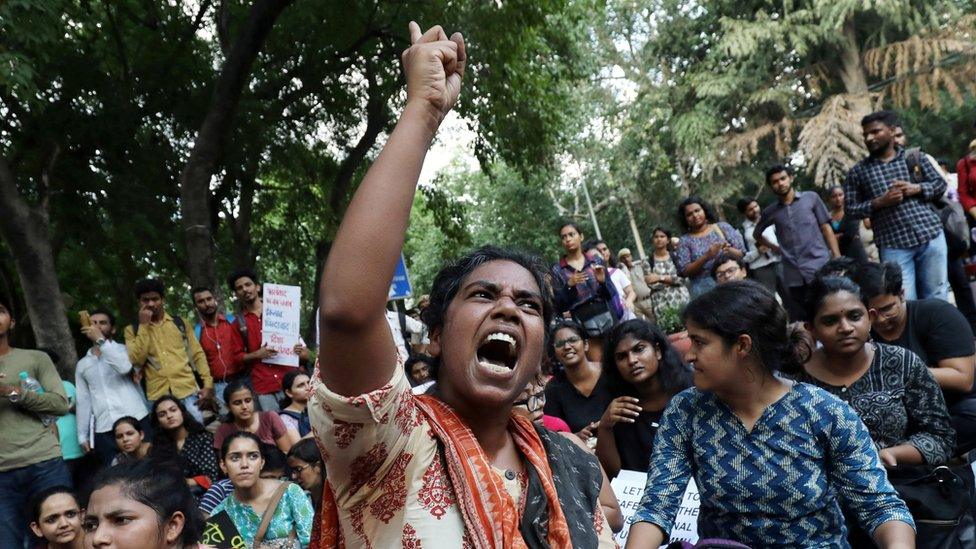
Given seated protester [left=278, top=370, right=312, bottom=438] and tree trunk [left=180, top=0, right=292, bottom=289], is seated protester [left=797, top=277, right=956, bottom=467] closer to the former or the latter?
seated protester [left=278, top=370, right=312, bottom=438]

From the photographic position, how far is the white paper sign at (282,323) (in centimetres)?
847

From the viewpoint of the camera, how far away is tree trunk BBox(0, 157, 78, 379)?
9.80 m

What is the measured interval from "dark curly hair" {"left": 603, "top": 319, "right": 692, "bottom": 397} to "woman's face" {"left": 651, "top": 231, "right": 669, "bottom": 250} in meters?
6.09

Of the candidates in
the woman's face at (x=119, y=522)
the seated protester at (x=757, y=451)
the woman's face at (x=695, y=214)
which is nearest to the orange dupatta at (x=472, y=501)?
the seated protester at (x=757, y=451)

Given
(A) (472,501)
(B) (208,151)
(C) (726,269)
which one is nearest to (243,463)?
(C) (726,269)

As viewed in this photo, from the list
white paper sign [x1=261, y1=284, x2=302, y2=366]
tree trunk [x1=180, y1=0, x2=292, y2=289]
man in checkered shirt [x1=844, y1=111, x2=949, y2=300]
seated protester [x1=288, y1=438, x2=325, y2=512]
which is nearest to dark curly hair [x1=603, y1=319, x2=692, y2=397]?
seated protester [x1=288, y1=438, x2=325, y2=512]

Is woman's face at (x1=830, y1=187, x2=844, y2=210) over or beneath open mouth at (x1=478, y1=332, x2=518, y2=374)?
over

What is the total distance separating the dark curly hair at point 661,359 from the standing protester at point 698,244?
12.1 feet

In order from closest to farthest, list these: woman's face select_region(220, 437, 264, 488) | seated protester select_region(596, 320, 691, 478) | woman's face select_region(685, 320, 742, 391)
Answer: woman's face select_region(685, 320, 742, 391), seated protester select_region(596, 320, 691, 478), woman's face select_region(220, 437, 264, 488)

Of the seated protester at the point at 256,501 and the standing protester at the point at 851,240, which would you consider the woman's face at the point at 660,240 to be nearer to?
the standing protester at the point at 851,240

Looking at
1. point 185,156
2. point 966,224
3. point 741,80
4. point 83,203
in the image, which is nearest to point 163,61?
point 185,156

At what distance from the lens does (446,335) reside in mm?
2016

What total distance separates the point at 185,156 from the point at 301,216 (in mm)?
4117

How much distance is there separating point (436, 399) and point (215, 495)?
16.7 ft
